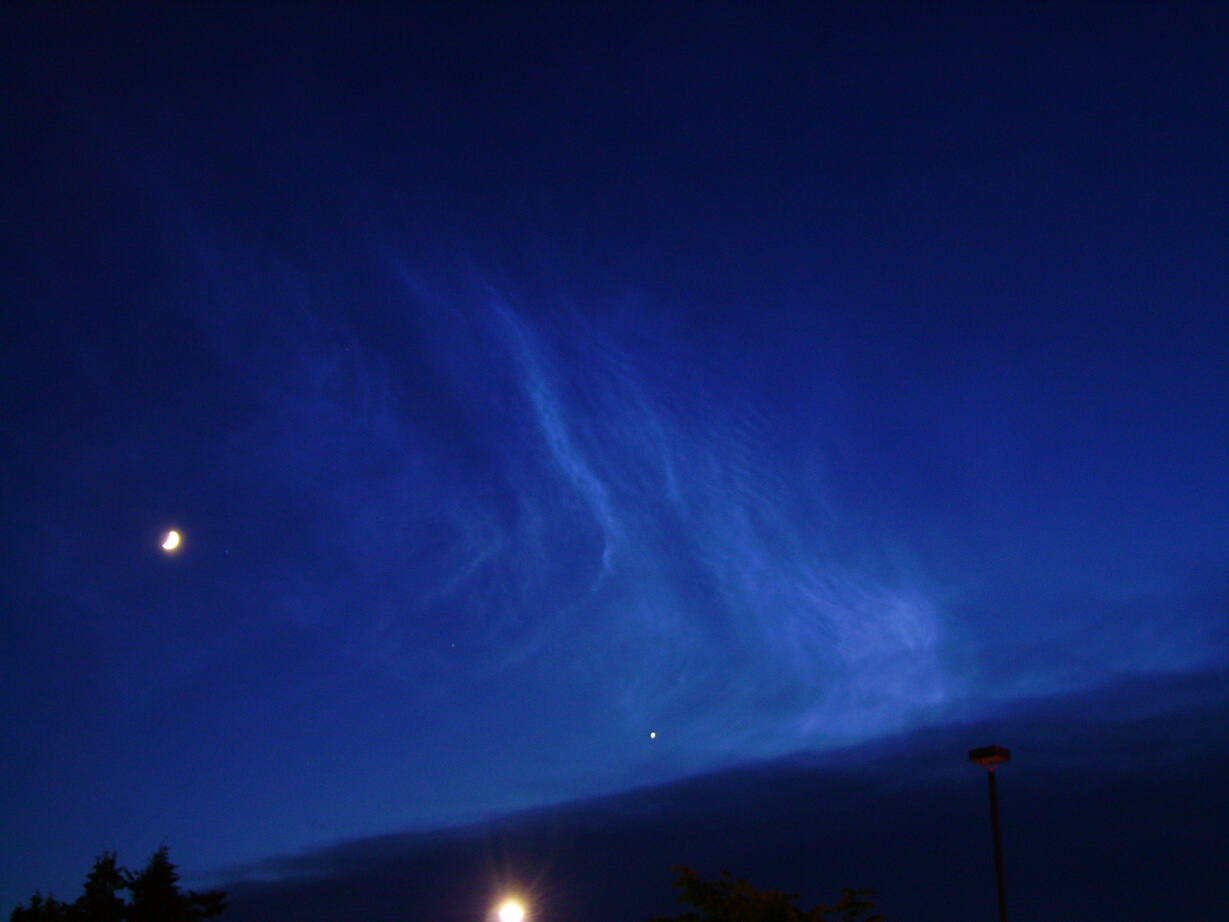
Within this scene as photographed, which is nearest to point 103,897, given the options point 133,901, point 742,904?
point 133,901

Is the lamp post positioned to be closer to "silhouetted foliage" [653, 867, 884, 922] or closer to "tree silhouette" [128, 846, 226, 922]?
"silhouetted foliage" [653, 867, 884, 922]

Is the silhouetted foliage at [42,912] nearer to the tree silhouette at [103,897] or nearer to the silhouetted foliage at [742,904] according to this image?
the tree silhouette at [103,897]

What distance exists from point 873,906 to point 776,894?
2.87 m

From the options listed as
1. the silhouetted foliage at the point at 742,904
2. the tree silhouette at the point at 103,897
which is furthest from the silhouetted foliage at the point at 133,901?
the silhouetted foliage at the point at 742,904

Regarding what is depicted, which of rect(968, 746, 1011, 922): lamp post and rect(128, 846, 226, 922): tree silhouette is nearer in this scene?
rect(968, 746, 1011, 922): lamp post

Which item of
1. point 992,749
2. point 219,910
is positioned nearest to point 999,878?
point 992,749

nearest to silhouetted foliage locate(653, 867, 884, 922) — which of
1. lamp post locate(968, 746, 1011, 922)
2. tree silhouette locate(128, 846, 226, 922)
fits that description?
lamp post locate(968, 746, 1011, 922)

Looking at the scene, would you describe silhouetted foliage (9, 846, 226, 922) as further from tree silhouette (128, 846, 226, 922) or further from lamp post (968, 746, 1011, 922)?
lamp post (968, 746, 1011, 922)

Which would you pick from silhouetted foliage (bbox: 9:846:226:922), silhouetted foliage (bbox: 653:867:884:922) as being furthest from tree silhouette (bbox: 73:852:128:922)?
silhouetted foliage (bbox: 653:867:884:922)

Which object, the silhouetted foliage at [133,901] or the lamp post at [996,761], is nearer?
the lamp post at [996,761]

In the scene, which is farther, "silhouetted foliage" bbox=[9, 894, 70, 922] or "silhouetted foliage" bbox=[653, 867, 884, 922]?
"silhouetted foliage" bbox=[9, 894, 70, 922]

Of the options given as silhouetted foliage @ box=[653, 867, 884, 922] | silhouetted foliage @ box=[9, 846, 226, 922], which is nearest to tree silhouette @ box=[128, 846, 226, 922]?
silhouetted foliage @ box=[9, 846, 226, 922]

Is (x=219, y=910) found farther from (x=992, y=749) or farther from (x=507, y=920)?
(x=992, y=749)

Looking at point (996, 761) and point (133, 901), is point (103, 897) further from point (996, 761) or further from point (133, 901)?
point (996, 761)
